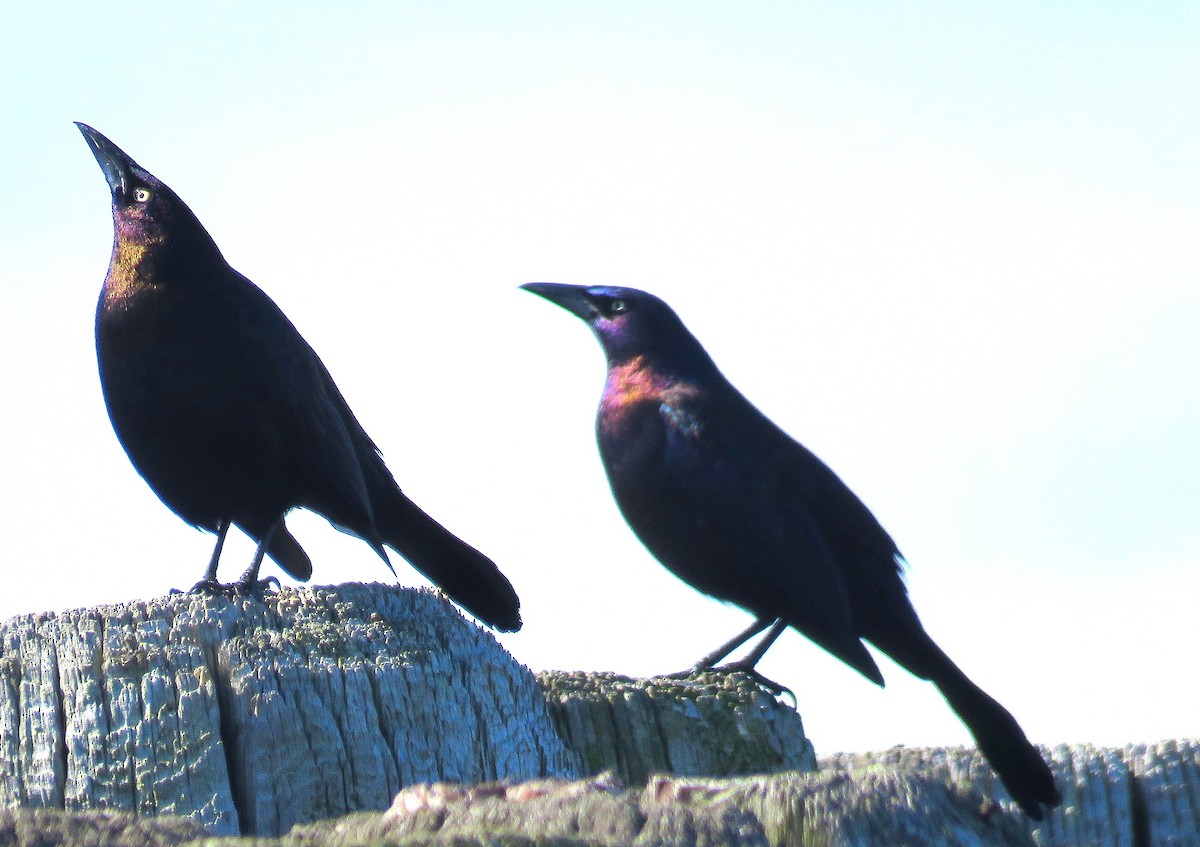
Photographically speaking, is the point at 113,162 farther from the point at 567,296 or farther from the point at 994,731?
the point at 994,731

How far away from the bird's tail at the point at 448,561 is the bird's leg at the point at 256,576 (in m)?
0.38

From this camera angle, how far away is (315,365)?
18.9ft

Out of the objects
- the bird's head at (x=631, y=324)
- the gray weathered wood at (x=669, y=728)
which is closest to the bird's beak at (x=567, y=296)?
the bird's head at (x=631, y=324)

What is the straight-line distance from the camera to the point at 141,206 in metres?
5.94

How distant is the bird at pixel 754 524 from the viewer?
6.12 metres

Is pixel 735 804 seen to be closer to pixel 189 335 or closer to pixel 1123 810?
pixel 1123 810

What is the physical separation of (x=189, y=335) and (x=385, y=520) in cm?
96

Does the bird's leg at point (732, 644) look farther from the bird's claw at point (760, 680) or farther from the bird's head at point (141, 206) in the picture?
the bird's head at point (141, 206)

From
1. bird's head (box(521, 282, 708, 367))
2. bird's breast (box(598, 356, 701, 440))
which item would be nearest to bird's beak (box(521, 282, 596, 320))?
bird's head (box(521, 282, 708, 367))

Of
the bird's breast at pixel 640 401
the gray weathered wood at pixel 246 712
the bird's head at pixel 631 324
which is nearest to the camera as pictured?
the gray weathered wood at pixel 246 712

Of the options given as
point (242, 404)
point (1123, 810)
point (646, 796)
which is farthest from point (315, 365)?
point (646, 796)

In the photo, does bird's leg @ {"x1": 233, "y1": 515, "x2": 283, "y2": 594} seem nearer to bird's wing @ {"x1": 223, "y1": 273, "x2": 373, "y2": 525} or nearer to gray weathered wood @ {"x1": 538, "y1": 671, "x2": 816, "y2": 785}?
bird's wing @ {"x1": 223, "y1": 273, "x2": 373, "y2": 525}

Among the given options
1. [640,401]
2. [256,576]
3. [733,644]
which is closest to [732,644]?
[733,644]

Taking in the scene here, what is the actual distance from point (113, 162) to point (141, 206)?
32 cm
